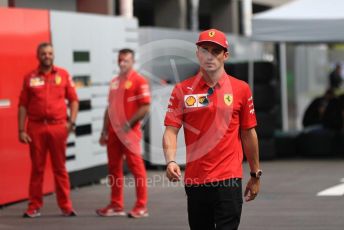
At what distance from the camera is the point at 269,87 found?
64.0 feet

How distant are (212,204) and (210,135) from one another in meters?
0.49

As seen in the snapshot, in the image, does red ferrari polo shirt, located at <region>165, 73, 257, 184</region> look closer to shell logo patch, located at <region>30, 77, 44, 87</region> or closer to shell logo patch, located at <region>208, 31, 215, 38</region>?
shell logo patch, located at <region>208, 31, 215, 38</region>

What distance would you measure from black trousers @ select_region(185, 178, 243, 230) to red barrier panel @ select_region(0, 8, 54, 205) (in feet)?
21.2

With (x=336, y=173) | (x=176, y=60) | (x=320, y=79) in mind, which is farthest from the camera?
(x=320, y=79)

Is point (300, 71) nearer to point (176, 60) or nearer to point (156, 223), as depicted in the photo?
point (176, 60)

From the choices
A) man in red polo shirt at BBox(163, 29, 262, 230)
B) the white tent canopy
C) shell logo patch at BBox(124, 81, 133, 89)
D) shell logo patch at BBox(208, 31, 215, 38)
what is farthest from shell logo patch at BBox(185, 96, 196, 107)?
the white tent canopy

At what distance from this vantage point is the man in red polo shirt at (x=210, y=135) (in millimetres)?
6766

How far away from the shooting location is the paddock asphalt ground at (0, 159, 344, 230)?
1071cm

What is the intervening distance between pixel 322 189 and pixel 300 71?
1513 cm

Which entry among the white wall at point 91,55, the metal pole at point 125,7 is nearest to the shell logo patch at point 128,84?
the white wall at point 91,55

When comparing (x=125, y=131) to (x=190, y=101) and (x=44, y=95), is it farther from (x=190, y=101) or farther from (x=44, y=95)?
(x=190, y=101)

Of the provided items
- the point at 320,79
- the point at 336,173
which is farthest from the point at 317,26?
the point at 320,79

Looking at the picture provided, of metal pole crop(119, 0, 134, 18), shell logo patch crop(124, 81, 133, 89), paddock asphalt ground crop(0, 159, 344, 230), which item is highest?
metal pole crop(119, 0, 134, 18)

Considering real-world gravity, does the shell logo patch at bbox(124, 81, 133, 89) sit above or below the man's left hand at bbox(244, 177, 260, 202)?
above
